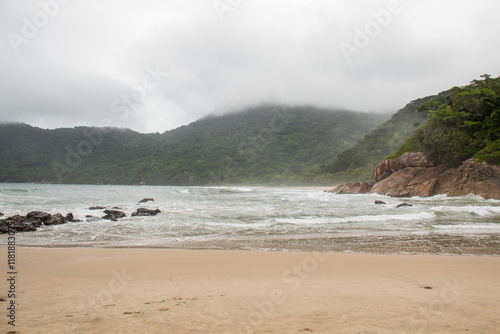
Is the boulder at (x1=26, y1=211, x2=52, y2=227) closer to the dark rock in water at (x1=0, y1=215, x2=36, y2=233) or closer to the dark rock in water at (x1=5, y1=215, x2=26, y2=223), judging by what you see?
the dark rock in water at (x1=5, y1=215, x2=26, y2=223)

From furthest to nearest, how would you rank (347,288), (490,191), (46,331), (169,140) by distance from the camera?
(169,140)
(490,191)
(347,288)
(46,331)

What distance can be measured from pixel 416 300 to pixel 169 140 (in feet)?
441

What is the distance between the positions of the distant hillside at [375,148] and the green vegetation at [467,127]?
31146 mm

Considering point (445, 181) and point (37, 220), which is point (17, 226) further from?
point (445, 181)

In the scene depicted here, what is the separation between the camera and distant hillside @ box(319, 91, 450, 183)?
225ft

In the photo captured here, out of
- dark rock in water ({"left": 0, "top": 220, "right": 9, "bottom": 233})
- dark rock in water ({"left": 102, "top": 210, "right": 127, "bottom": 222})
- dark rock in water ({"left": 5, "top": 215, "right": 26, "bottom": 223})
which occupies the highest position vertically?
dark rock in water ({"left": 5, "top": 215, "right": 26, "bottom": 223})

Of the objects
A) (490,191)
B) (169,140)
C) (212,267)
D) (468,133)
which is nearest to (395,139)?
(468,133)

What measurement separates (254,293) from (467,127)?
39463 mm

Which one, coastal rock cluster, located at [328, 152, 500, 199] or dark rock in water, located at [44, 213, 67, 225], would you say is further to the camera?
coastal rock cluster, located at [328, 152, 500, 199]

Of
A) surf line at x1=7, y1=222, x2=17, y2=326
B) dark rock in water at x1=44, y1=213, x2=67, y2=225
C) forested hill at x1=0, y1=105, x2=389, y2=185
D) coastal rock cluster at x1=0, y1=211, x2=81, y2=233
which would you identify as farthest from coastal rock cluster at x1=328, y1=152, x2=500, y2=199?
forested hill at x1=0, y1=105, x2=389, y2=185

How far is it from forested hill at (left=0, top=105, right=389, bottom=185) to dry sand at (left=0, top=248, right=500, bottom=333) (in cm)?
7967

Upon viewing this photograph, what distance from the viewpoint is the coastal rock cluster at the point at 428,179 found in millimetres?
26578

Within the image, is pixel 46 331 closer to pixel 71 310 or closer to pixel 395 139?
pixel 71 310

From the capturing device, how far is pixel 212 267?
6176 mm
